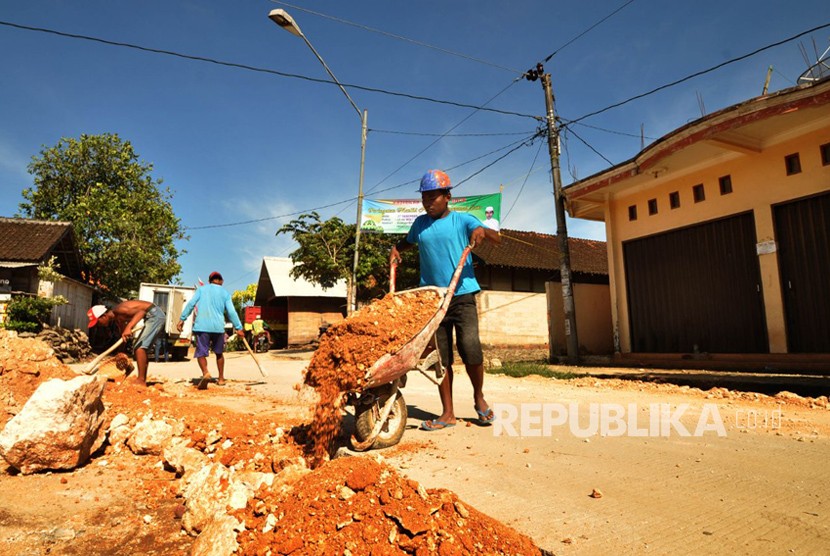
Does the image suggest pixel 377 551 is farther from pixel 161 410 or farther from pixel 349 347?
→ pixel 161 410

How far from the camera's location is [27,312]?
13.8m

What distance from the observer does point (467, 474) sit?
262 centimetres

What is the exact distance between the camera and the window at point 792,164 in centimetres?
823

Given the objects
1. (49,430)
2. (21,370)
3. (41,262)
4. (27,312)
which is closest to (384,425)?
(49,430)

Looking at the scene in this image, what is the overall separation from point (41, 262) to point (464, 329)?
1824 centimetres

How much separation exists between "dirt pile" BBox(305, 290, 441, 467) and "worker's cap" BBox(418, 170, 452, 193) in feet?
3.16

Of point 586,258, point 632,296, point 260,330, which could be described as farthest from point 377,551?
point 586,258

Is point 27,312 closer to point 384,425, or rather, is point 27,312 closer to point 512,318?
point 384,425

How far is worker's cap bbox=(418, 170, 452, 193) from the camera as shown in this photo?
12.7ft

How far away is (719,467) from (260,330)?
2159cm

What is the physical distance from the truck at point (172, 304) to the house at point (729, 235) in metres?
13.4

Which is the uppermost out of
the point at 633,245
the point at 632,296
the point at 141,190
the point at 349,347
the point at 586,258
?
the point at 141,190

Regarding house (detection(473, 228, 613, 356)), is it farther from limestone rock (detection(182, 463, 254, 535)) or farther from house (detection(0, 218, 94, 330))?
limestone rock (detection(182, 463, 254, 535))

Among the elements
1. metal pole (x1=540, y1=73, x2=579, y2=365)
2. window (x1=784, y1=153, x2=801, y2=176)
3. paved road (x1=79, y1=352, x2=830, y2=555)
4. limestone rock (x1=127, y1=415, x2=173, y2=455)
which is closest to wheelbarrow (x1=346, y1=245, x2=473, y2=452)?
paved road (x1=79, y1=352, x2=830, y2=555)
